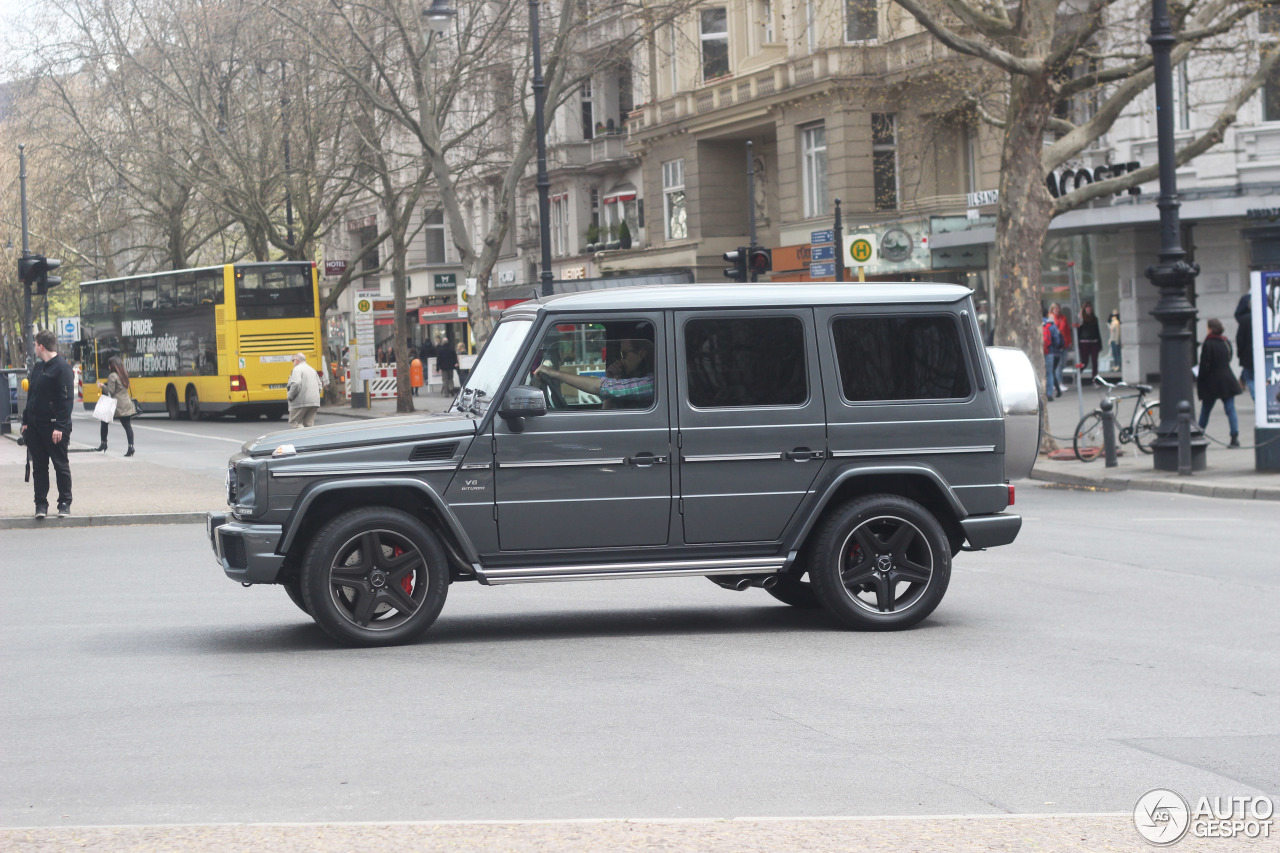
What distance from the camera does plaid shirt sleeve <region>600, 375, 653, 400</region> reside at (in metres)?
8.78

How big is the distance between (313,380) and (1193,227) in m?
19.4

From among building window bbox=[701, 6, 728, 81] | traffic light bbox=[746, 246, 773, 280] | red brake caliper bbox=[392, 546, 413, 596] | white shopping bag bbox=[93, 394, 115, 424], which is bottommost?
→ red brake caliper bbox=[392, 546, 413, 596]

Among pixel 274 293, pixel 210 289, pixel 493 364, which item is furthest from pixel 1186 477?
pixel 210 289

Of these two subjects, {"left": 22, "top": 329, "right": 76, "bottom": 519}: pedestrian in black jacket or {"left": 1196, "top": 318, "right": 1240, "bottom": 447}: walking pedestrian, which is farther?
{"left": 1196, "top": 318, "right": 1240, "bottom": 447}: walking pedestrian

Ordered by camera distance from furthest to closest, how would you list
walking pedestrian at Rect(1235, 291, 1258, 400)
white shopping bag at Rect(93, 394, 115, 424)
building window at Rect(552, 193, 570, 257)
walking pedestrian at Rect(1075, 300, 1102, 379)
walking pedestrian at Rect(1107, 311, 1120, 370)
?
1. building window at Rect(552, 193, 570, 257)
2. walking pedestrian at Rect(1107, 311, 1120, 370)
3. walking pedestrian at Rect(1075, 300, 1102, 379)
4. walking pedestrian at Rect(1235, 291, 1258, 400)
5. white shopping bag at Rect(93, 394, 115, 424)

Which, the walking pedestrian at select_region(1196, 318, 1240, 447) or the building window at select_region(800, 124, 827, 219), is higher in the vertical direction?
the building window at select_region(800, 124, 827, 219)

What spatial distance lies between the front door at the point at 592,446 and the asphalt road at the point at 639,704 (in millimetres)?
672

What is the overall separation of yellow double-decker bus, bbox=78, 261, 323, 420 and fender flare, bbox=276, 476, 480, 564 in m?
32.2

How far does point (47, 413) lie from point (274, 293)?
24875mm

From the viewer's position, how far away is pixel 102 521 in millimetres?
17219

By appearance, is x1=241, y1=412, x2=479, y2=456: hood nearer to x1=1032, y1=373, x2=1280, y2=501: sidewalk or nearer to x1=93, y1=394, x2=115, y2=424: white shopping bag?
x1=1032, y1=373, x2=1280, y2=501: sidewalk

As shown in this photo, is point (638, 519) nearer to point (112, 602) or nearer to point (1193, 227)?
point (112, 602)

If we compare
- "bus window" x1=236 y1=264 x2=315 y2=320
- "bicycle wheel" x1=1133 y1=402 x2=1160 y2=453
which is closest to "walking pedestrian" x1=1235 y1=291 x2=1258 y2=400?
"bicycle wheel" x1=1133 y1=402 x2=1160 y2=453

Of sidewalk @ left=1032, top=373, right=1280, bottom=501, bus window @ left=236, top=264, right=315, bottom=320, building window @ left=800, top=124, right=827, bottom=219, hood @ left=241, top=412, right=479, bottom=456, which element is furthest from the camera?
building window @ left=800, top=124, right=827, bottom=219
